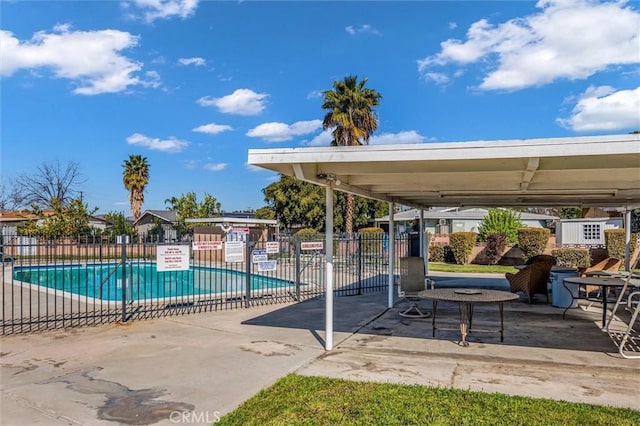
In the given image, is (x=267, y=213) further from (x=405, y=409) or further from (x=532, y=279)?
(x=405, y=409)

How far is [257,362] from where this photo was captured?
5777 millimetres

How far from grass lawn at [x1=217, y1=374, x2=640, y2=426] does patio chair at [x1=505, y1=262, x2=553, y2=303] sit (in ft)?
20.1

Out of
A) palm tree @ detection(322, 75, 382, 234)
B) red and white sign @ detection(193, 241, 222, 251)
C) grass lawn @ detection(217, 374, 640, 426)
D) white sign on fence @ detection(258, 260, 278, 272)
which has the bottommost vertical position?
grass lawn @ detection(217, 374, 640, 426)

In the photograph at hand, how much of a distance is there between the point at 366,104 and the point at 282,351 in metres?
24.1

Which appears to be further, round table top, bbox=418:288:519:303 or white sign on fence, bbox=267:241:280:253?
white sign on fence, bbox=267:241:280:253

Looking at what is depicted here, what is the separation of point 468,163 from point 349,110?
929 inches

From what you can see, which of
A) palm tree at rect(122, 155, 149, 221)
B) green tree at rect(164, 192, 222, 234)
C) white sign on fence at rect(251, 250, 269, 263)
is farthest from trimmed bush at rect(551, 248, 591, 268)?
palm tree at rect(122, 155, 149, 221)

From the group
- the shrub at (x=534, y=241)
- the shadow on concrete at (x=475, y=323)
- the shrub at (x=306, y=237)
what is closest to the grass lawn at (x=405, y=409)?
the shadow on concrete at (x=475, y=323)

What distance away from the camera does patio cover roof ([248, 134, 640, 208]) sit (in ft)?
15.2

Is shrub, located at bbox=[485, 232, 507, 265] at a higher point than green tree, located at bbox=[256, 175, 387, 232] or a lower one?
lower

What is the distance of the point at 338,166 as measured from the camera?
582 centimetres

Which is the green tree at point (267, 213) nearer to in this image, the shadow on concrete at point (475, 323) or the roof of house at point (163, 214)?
the roof of house at point (163, 214)

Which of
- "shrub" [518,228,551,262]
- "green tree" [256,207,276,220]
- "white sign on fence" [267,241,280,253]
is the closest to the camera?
"white sign on fence" [267,241,280,253]

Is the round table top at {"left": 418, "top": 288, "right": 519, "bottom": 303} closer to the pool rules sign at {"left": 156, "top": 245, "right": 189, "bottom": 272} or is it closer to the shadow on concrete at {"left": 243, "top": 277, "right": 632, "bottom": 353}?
the shadow on concrete at {"left": 243, "top": 277, "right": 632, "bottom": 353}
